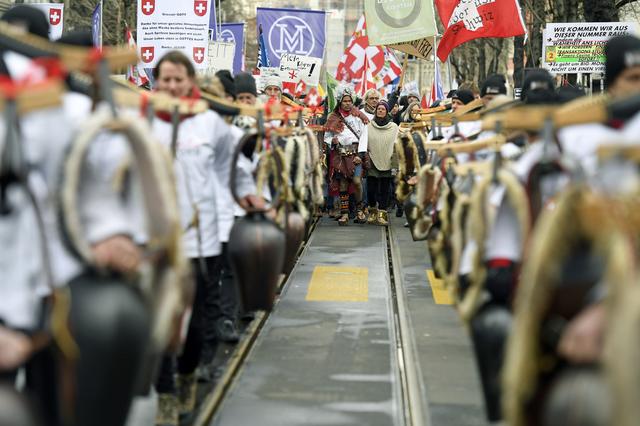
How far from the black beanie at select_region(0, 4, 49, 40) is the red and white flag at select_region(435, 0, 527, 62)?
13880 millimetres

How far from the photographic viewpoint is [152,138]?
4301mm

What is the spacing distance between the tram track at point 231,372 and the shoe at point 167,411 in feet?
0.42

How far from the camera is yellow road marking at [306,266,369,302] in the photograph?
41.6 feet

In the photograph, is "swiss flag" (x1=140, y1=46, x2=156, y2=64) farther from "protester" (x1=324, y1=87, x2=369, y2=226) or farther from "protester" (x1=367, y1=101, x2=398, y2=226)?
"protester" (x1=367, y1=101, x2=398, y2=226)

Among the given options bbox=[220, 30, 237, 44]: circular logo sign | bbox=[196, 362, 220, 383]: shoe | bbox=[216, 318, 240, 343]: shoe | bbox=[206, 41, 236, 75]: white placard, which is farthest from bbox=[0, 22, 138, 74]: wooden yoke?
bbox=[220, 30, 237, 44]: circular logo sign

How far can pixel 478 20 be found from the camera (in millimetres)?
19797

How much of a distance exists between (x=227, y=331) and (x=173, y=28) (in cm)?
876

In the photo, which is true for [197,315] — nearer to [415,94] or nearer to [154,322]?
[154,322]

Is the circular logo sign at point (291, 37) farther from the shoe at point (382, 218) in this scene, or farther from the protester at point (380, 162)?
the shoe at point (382, 218)

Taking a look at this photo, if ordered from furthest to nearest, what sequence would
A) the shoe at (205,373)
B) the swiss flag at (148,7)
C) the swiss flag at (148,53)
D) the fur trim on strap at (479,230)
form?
the swiss flag at (148,7) < the swiss flag at (148,53) < the shoe at (205,373) < the fur trim on strap at (479,230)

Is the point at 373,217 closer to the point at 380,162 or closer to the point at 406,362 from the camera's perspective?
the point at 380,162

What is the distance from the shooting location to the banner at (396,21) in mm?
21781

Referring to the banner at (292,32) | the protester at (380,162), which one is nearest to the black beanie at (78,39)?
the protester at (380,162)

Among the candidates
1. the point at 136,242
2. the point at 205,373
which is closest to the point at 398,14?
the point at 205,373
